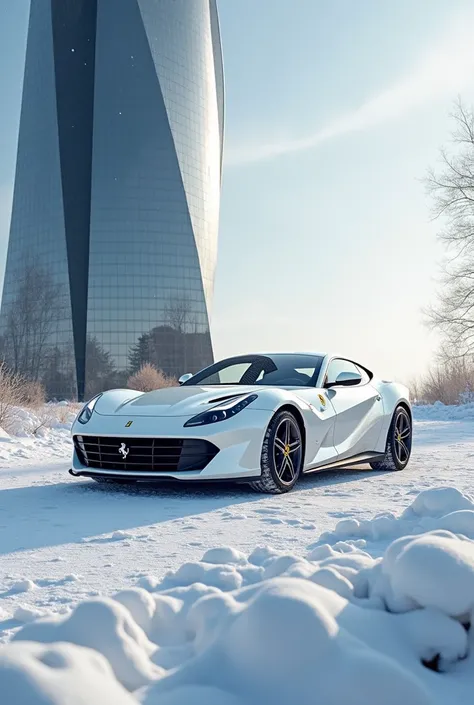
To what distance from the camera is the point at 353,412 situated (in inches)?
265

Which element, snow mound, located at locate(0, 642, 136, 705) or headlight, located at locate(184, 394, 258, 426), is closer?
snow mound, located at locate(0, 642, 136, 705)

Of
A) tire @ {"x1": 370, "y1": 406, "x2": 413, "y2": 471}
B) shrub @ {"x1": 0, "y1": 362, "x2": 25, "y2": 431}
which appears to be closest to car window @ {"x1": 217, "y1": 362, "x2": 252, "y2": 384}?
tire @ {"x1": 370, "y1": 406, "x2": 413, "y2": 471}

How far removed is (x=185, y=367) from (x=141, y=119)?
20606mm

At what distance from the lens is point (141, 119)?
189ft

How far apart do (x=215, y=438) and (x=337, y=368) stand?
81.9 inches

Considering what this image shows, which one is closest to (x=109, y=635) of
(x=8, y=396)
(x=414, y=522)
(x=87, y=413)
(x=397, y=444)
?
(x=414, y=522)

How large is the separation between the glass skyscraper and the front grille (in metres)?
54.9

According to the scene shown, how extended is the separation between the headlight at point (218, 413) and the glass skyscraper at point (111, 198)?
181ft

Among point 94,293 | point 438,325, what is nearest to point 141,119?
point 94,293

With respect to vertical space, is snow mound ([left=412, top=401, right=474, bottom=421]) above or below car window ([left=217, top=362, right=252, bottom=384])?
below

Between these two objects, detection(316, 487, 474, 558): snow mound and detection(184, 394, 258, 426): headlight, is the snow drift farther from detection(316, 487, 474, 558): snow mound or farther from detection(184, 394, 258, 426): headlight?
detection(184, 394, 258, 426): headlight

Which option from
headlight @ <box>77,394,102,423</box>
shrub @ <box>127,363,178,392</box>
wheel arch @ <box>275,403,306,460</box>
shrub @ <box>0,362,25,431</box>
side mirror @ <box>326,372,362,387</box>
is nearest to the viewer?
wheel arch @ <box>275,403,306,460</box>

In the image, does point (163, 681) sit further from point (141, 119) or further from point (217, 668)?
point (141, 119)

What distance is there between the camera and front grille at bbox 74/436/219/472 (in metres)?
5.42
